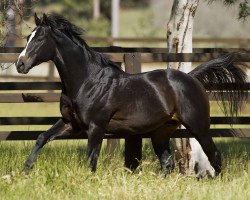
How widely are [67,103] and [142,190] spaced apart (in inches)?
65.7

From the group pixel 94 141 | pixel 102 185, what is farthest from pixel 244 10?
pixel 102 185

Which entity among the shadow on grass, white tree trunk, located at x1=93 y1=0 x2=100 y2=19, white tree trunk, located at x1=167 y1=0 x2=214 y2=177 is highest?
white tree trunk, located at x1=167 y1=0 x2=214 y2=177

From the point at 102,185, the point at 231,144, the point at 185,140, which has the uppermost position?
the point at 102,185

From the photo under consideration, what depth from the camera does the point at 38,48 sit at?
8.55 metres

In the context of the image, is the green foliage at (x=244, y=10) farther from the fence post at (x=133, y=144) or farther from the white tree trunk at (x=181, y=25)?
the fence post at (x=133, y=144)

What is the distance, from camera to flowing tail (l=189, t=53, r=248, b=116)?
9359mm

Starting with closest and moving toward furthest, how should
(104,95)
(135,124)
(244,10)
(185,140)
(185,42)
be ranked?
(104,95)
(135,124)
(185,140)
(185,42)
(244,10)

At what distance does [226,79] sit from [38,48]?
2317mm

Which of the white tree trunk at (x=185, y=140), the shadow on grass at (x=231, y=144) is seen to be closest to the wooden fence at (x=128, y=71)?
the white tree trunk at (x=185, y=140)

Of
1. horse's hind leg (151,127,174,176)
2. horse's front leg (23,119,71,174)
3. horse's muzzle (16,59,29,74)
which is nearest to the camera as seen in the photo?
horse's muzzle (16,59,29,74)

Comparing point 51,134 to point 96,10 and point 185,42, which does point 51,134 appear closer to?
point 185,42

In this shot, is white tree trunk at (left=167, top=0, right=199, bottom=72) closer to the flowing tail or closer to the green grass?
the flowing tail

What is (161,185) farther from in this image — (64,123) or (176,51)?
(176,51)

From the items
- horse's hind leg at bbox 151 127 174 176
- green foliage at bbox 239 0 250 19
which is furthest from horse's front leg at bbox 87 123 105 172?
green foliage at bbox 239 0 250 19
